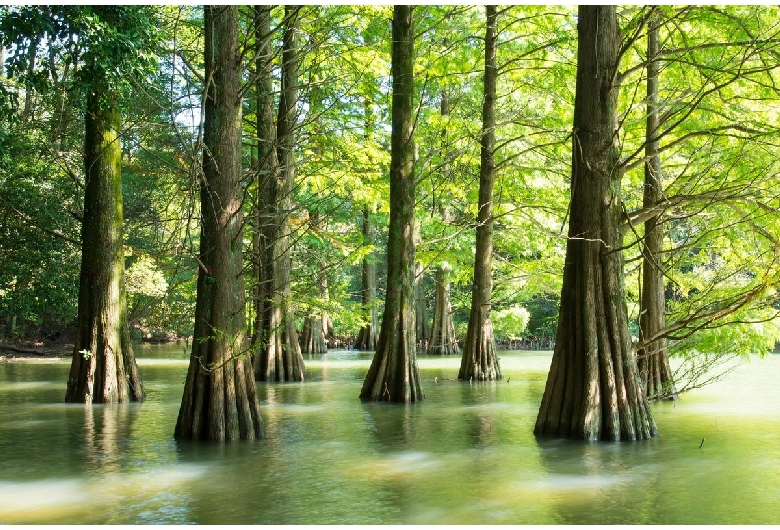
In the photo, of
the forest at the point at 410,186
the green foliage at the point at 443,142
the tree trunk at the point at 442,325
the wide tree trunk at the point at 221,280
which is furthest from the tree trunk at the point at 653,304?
the tree trunk at the point at 442,325

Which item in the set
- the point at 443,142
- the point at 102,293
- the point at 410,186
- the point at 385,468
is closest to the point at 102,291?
the point at 102,293

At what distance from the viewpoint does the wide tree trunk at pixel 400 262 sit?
39.8ft

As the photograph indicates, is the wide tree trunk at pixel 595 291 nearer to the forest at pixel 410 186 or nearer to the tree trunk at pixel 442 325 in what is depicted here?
the forest at pixel 410 186

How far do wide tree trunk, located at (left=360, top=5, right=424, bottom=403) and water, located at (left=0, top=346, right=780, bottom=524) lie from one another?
2.28 ft

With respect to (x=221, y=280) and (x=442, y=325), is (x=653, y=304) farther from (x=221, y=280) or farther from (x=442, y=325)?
(x=442, y=325)

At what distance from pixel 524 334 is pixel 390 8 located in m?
20.7

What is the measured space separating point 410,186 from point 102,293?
16.2 feet

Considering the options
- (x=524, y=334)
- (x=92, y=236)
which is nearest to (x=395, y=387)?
(x=92, y=236)

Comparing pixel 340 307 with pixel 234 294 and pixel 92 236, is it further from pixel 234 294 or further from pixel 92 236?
pixel 234 294

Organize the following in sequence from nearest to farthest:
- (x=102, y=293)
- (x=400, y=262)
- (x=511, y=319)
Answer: (x=102, y=293), (x=400, y=262), (x=511, y=319)

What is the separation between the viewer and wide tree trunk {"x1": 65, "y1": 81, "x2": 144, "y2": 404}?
11.7 meters

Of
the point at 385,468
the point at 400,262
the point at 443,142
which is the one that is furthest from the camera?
the point at 443,142

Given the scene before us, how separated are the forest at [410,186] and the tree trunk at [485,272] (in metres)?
0.06

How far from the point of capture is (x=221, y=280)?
8.30m
